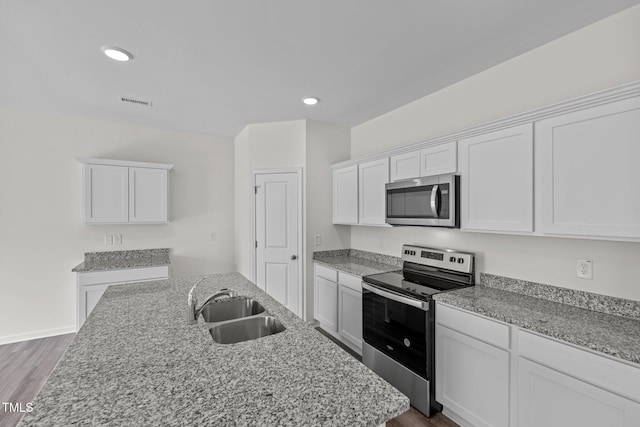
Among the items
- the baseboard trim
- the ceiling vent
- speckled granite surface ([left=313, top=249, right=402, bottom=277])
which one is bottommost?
the baseboard trim

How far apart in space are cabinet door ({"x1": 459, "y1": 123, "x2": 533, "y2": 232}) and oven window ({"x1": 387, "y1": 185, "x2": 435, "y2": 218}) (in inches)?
10.8

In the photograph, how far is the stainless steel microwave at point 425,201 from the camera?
2.25 metres

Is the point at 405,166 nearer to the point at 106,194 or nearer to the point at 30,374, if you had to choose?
the point at 106,194

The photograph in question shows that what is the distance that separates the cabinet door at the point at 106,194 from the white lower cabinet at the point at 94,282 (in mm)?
636

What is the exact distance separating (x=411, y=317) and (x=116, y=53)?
2862mm

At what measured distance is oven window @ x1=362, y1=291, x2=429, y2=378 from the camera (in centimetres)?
209

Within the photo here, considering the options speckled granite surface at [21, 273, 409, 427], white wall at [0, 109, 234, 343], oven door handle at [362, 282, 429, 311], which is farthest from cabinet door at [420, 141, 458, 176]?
white wall at [0, 109, 234, 343]

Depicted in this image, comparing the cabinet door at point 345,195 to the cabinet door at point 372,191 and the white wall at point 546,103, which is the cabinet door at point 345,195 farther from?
the white wall at point 546,103

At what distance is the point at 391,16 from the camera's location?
1.72m

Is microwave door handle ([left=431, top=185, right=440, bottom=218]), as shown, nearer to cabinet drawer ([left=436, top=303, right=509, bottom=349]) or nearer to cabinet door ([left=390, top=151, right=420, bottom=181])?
cabinet door ([left=390, top=151, right=420, bottom=181])

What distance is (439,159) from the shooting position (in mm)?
2393

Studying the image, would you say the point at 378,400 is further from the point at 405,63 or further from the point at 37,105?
the point at 37,105

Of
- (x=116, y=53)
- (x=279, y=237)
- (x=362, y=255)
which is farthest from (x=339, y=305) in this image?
(x=116, y=53)

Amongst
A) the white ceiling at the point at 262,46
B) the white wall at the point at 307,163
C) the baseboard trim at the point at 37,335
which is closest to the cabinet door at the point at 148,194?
the white ceiling at the point at 262,46
